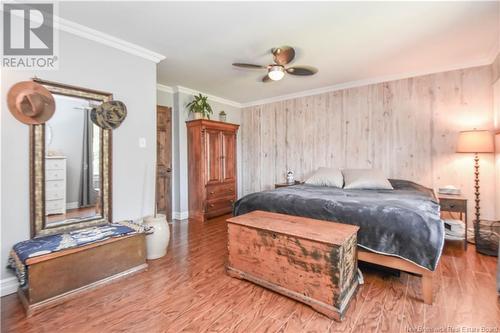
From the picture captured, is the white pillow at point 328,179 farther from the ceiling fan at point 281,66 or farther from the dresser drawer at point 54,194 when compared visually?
the dresser drawer at point 54,194

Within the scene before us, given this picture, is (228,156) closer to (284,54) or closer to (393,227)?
(284,54)

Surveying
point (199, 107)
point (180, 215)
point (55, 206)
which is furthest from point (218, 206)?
point (55, 206)

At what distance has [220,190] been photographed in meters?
4.47

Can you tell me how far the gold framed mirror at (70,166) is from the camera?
6.66 feet

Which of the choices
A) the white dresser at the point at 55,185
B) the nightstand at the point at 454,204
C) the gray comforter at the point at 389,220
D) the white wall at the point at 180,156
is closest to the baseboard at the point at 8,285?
the white dresser at the point at 55,185

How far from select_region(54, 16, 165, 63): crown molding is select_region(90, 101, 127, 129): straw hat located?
63 cm

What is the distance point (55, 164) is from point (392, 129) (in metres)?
4.31

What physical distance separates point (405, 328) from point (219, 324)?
1194mm

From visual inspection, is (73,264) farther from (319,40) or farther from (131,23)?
(319,40)

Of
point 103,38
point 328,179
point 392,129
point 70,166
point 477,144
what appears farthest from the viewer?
point 392,129

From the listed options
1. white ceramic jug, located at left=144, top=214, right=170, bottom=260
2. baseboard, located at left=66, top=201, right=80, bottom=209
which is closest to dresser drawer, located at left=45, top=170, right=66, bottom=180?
baseboard, located at left=66, top=201, right=80, bottom=209

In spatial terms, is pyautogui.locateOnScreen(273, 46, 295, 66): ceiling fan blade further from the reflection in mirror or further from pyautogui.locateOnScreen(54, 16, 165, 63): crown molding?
the reflection in mirror

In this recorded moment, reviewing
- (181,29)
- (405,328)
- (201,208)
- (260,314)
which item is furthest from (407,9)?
(201,208)

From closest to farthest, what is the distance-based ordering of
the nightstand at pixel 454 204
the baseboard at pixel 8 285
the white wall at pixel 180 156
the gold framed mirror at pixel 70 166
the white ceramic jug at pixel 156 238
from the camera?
the baseboard at pixel 8 285
the gold framed mirror at pixel 70 166
the white ceramic jug at pixel 156 238
the nightstand at pixel 454 204
the white wall at pixel 180 156
